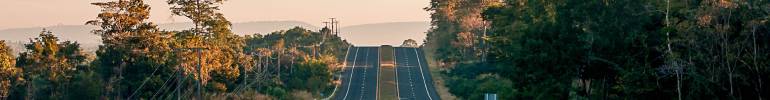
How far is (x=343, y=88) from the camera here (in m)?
110

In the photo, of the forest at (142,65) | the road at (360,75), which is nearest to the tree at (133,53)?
the forest at (142,65)

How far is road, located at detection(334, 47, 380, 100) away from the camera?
333 feet

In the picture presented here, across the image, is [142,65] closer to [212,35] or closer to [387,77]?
[212,35]

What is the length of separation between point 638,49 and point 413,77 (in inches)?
3307

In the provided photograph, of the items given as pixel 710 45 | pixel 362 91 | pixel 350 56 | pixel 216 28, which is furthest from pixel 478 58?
pixel 710 45

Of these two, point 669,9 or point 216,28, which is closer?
point 669,9

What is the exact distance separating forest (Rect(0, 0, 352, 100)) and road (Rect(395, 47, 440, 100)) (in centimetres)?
1009

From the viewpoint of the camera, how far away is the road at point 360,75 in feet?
333

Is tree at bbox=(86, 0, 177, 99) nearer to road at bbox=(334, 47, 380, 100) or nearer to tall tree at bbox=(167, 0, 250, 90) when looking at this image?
tall tree at bbox=(167, 0, 250, 90)

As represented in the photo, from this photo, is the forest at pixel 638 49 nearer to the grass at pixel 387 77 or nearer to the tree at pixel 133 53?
the tree at pixel 133 53

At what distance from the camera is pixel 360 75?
127000 mm

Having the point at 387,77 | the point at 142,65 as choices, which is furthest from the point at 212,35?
the point at 387,77

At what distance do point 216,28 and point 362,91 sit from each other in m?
24.6

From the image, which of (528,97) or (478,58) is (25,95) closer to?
(478,58)
